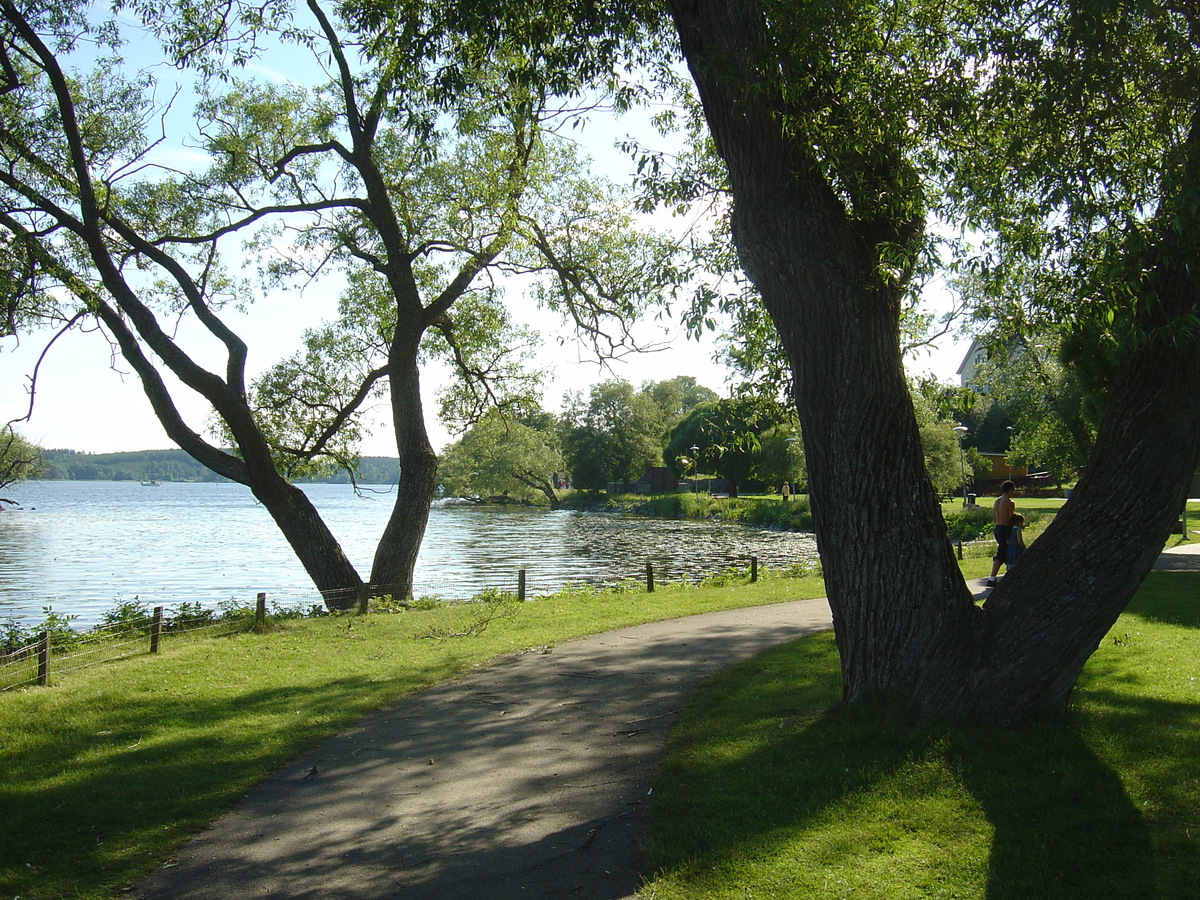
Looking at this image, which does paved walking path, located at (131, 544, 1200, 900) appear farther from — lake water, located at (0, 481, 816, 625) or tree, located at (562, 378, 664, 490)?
tree, located at (562, 378, 664, 490)

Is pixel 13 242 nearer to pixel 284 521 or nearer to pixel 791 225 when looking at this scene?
pixel 284 521

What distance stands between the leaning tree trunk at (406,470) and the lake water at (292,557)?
137 centimetres

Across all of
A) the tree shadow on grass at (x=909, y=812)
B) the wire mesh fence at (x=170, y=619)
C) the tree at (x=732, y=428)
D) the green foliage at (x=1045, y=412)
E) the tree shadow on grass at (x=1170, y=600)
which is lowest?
the wire mesh fence at (x=170, y=619)

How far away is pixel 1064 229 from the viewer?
21.8 ft

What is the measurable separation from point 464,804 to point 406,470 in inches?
493

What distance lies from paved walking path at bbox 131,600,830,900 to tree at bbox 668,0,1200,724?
239cm

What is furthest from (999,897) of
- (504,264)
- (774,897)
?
(504,264)

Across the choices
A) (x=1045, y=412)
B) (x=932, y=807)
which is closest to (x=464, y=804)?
(x=932, y=807)

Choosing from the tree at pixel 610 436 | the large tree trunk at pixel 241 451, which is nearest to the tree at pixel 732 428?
the large tree trunk at pixel 241 451

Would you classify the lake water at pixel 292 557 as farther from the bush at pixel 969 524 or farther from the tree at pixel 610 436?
the tree at pixel 610 436

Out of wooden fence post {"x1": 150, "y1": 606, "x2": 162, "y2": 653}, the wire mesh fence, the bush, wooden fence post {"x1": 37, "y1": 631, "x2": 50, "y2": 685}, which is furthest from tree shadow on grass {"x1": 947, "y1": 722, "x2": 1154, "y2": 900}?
the bush

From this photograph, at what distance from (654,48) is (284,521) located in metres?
11.2

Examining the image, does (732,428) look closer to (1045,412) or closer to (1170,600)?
(1170,600)

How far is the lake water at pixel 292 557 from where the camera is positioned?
23844mm
